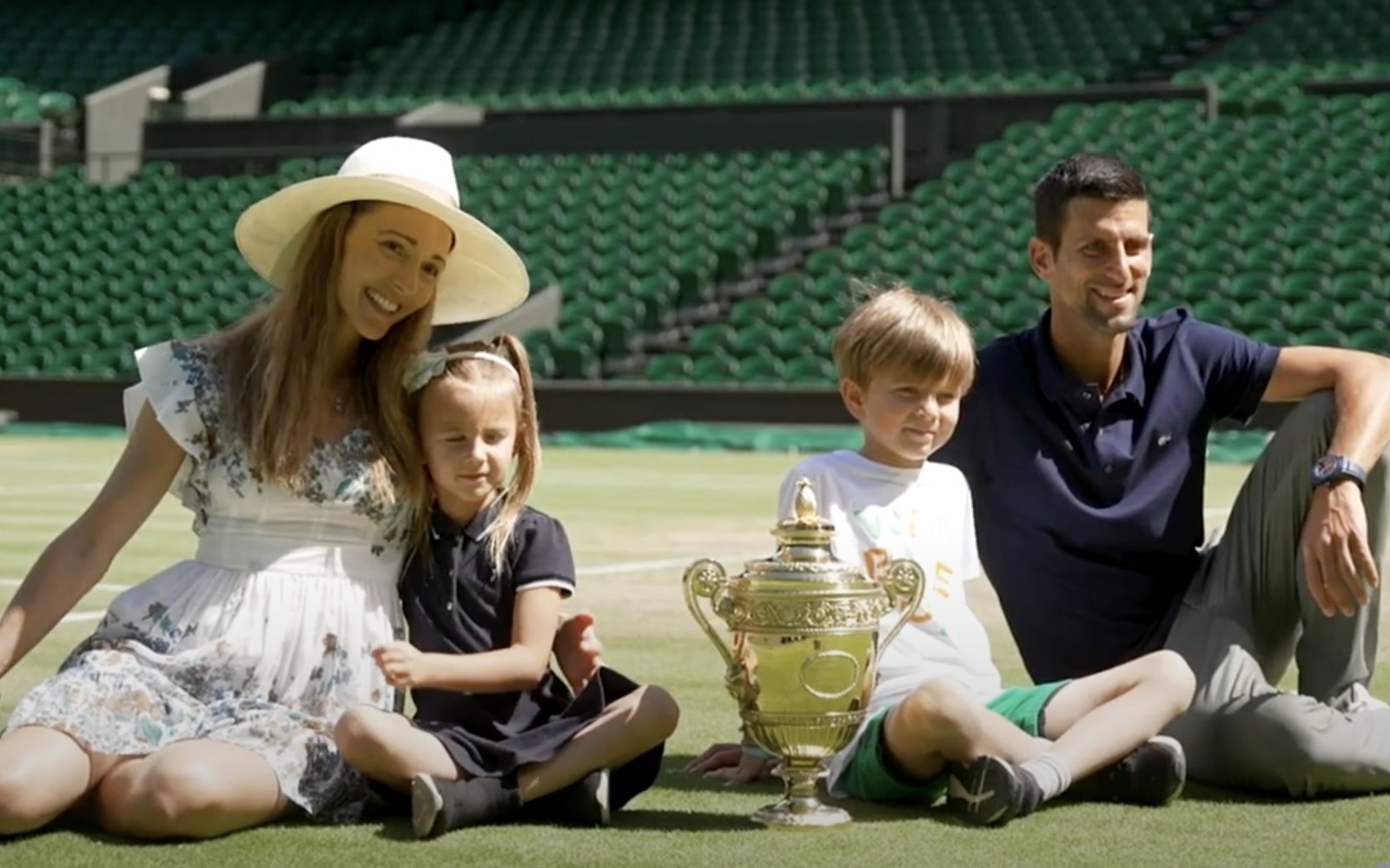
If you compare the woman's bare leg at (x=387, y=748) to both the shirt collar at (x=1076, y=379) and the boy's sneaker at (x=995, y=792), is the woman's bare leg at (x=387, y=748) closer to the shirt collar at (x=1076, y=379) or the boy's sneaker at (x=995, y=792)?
the boy's sneaker at (x=995, y=792)

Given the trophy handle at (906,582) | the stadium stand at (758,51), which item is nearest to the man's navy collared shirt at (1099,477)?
the trophy handle at (906,582)

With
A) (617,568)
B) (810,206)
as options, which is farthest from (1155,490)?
(810,206)

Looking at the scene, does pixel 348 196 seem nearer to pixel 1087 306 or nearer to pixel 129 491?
pixel 129 491

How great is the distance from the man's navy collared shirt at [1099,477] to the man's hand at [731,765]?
0.65m

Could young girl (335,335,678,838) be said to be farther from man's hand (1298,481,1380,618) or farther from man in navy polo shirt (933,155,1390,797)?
man's hand (1298,481,1380,618)

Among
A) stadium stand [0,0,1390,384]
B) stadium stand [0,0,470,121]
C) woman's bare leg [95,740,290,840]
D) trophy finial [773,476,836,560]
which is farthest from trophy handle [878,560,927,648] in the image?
stadium stand [0,0,470,121]

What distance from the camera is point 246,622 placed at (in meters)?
3.80

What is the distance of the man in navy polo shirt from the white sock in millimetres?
537

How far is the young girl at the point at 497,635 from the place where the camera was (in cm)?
372

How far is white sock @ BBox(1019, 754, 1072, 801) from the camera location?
3.70 meters

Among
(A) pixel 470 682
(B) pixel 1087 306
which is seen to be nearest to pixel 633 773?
(A) pixel 470 682

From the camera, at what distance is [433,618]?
3.85 meters

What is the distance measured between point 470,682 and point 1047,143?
1794 cm

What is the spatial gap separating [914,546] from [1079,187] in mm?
846
